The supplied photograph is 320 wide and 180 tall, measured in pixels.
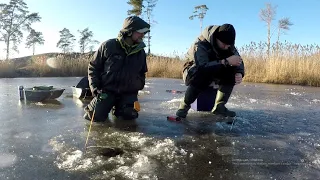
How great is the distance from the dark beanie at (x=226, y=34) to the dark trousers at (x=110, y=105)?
1.26m

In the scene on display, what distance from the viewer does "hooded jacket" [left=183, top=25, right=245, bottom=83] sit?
3.50m

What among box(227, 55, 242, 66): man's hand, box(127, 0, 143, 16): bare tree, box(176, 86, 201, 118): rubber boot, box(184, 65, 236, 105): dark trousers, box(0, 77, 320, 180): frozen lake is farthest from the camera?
box(127, 0, 143, 16): bare tree

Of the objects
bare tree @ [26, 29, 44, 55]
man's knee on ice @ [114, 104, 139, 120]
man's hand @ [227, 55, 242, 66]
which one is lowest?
man's knee on ice @ [114, 104, 139, 120]

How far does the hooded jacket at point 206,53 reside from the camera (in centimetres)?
350

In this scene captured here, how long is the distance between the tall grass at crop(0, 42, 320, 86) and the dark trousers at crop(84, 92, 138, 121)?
7890 millimetres

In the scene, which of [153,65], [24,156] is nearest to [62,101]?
[24,156]

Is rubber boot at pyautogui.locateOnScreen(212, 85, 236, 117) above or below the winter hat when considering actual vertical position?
below

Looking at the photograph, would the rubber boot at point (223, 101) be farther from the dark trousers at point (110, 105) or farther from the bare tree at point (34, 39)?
the bare tree at point (34, 39)

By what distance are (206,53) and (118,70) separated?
1067 mm

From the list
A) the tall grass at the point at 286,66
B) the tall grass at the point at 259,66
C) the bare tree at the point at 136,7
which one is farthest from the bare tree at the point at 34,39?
the tall grass at the point at 286,66

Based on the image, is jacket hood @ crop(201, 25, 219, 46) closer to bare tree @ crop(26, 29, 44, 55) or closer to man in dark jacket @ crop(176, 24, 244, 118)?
man in dark jacket @ crop(176, 24, 244, 118)

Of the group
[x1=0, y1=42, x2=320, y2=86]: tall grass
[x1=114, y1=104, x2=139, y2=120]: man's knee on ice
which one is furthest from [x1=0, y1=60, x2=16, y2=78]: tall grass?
[x1=114, y1=104, x2=139, y2=120]: man's knee on ice

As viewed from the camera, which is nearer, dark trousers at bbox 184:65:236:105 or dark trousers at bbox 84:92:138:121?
dark trousers at bbox 84:92:138:121

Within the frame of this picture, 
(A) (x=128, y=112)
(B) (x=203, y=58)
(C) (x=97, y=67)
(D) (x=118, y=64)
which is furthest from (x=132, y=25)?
(A) (x=128, y=112)
